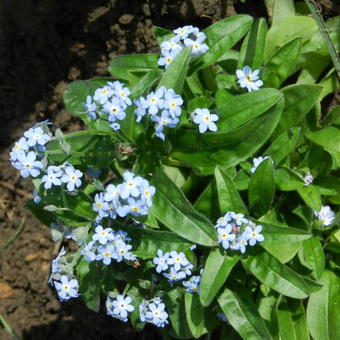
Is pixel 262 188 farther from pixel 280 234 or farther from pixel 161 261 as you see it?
pixel 161 261

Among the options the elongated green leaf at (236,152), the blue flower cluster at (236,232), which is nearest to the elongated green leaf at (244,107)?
the elongated green leaf at (236,152)

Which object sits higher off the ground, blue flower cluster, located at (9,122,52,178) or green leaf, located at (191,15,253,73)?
green leaf, located at (191,15,253,73)

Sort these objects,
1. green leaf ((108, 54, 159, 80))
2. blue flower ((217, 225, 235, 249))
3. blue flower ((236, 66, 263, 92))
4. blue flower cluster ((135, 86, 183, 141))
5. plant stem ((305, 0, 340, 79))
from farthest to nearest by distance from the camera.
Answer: green leaf ((108, 54, 159, 80)) < plant stem ((305, 0, 340, 79)) < blue flower ((236, 66, 263, 92)) < blue flower ((217, 225, 235, 249)) < blue flower cluster ((135, 86, 183, 141))

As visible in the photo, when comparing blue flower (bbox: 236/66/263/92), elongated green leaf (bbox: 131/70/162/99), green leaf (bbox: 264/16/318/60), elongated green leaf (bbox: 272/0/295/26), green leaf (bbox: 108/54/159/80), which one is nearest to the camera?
elongated green leaf (bbox: 131/70/162/99)

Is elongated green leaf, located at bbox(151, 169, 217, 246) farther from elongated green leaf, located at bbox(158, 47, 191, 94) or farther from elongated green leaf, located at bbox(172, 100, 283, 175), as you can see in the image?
elongated green leaf, located at bbox(158, 47, 191, 94)

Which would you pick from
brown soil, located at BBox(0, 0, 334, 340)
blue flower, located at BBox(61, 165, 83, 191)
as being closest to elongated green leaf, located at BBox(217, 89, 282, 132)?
blue flower, located at BBox(61, 165, 83, 191)

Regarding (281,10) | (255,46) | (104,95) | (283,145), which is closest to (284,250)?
(283,145)

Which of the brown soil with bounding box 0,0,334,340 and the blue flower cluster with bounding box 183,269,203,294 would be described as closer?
the blue flower cluster with bounding box 183,269,203,294
